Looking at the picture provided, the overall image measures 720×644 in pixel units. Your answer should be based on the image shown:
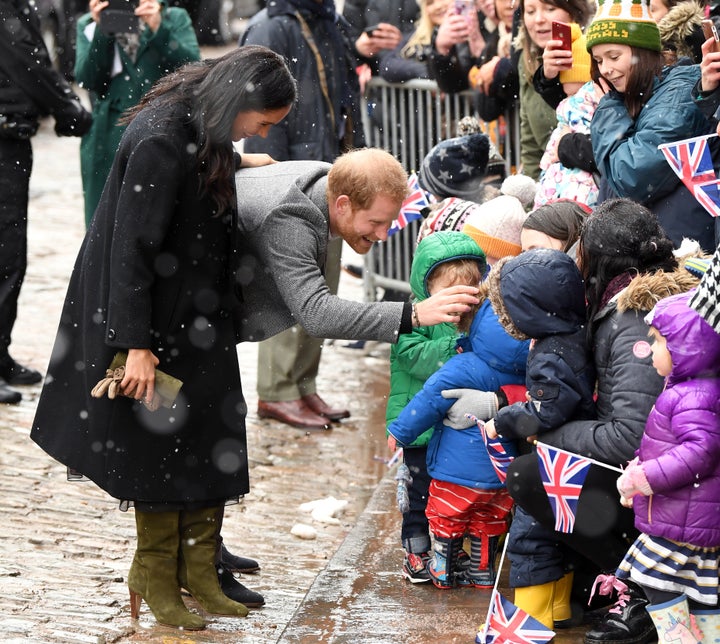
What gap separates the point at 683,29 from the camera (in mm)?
5512

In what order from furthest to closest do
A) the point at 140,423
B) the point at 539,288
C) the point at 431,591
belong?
the point at 431,591 < the point at 140,423 < the point at 539,288

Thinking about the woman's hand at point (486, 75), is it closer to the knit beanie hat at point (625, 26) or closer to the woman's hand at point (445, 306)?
the knit beanie hat at point (625, 26)

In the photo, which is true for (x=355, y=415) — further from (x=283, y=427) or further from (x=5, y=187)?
(x=5, y=187)

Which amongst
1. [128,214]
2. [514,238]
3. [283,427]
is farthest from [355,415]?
[128,214]

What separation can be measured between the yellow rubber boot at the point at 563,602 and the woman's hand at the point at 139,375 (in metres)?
1.62

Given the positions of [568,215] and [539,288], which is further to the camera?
[568,215]

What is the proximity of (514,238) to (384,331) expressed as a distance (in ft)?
4.33

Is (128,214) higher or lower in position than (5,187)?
higher

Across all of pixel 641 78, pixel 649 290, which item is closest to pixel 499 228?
pixel 641 78

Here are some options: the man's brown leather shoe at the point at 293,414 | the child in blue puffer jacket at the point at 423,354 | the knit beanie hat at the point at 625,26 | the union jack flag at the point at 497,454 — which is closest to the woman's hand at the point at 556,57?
the knit beanie hat at the point at 625,26

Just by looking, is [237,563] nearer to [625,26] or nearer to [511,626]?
[511,626]

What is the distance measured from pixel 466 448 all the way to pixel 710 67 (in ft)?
5.56

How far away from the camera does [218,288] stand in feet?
15.0

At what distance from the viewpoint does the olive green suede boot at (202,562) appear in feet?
15.5
